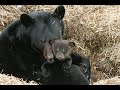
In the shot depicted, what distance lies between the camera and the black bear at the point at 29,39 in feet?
25.1

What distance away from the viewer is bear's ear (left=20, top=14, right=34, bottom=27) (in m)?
7.68

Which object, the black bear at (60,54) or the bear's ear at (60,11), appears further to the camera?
the bear's ear at (60,11)

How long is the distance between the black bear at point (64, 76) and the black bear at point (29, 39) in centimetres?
15

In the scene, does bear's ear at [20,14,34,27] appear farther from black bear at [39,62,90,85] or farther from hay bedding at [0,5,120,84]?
hay bedding at [0,5,120,84]

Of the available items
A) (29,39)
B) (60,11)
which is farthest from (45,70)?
(60,11)

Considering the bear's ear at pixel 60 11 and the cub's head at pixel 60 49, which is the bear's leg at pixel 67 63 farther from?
the bear's ear at pixel 60 11

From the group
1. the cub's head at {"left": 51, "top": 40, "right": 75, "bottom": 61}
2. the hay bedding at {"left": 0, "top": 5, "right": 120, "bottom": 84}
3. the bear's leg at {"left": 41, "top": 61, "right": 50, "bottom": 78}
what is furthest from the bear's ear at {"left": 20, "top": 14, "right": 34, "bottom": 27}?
the hay bedding at {"left": 0, "top": 5, "right": 120, "bottom": 84}

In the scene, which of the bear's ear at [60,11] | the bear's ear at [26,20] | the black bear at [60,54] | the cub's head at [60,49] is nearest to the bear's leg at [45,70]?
the black bear at [60,54]

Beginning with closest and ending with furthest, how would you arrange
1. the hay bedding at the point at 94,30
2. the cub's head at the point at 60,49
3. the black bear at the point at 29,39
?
1. the cub's head at the point at 60,49
2. the black bear at the point at 29,39
3. the hay bedding at the point at 94,30

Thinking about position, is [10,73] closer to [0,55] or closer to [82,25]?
[0,55]

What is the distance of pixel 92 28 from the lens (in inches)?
389

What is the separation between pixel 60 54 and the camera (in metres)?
7.35

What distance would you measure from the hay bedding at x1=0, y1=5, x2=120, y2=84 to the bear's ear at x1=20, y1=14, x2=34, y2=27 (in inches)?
73.8

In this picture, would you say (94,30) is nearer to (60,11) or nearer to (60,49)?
(60,11)
